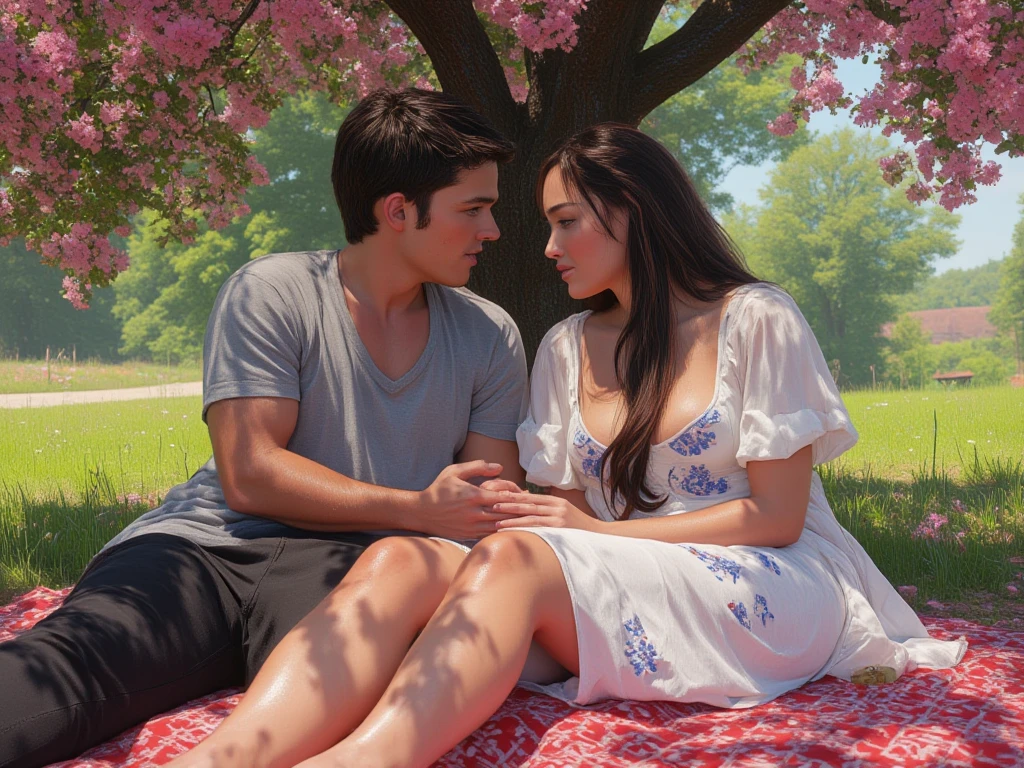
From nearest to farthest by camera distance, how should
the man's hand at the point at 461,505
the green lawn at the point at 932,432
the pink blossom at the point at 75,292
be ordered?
the man's hand at the point at 461,505, the pink blossom at the point at 75,292, the green lawn at the point at 932,432

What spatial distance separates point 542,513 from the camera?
3.11m

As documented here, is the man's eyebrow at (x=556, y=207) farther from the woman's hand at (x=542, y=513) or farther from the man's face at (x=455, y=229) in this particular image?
the woman's hand at (x=542, y=513)

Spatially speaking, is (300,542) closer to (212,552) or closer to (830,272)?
(212,552)

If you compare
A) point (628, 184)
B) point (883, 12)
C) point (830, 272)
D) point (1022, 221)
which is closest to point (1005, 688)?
point (628, 184)

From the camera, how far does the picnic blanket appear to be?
2527 mm

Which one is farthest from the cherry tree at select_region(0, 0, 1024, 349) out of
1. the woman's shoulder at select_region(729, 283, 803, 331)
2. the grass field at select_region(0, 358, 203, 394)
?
the grass field at select_region(0, 358, 203, 394)

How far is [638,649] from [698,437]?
737 millimetres

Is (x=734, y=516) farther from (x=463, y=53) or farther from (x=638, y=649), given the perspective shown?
(x=463, y=53)

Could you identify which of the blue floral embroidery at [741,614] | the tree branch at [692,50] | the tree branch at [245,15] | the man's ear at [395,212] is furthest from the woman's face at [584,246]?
the tree branch at [245,15]

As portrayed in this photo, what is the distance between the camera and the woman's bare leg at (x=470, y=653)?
2262mm

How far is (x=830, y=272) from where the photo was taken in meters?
45.6

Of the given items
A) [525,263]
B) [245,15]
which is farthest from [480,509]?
[245,15]

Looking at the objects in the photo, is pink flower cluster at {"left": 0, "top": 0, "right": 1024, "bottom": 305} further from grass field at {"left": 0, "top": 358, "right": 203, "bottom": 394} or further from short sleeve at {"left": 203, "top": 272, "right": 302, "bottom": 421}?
grass field at {"left": 0, "top": 358, "right": 203, "bottom": 394}

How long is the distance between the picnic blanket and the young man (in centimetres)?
17
